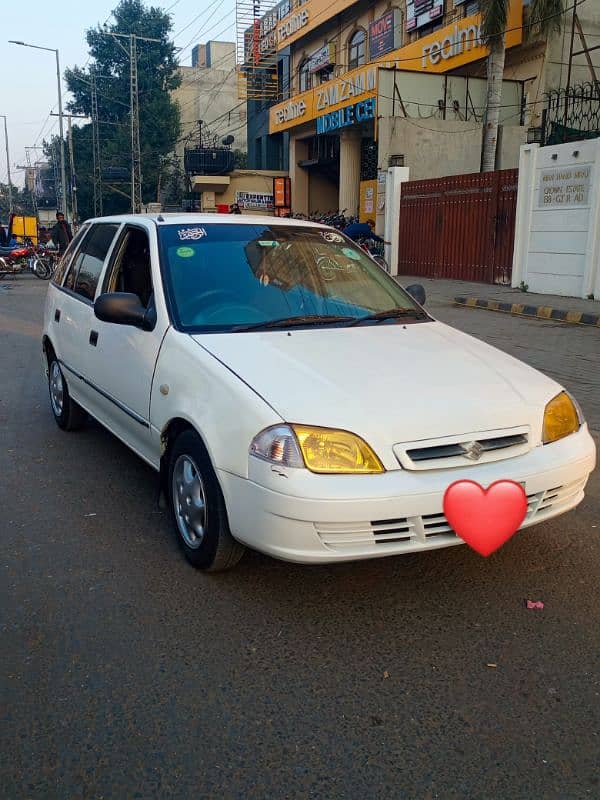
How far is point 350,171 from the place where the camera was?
30.2 meters

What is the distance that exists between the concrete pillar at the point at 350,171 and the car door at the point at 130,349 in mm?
26501

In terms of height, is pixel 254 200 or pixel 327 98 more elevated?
pixel 327 98

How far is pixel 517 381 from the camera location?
352 centimetres

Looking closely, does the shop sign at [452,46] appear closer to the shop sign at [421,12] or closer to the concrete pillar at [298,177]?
the shop sign at [421,12]

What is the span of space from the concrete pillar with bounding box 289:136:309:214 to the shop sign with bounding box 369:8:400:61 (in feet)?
20.7

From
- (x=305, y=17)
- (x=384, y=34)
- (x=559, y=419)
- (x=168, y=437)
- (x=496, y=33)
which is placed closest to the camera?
(x=559, y=419)

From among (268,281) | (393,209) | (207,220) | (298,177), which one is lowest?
(268,281)

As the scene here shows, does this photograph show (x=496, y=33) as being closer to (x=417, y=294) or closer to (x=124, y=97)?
(x=417, y=294)

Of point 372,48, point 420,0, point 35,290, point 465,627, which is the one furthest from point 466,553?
point 372,48

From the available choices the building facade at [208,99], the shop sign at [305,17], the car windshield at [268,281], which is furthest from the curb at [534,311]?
the building facade at [208,99]

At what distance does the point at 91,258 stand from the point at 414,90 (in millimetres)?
21699

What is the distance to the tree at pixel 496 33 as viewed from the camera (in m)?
18.9

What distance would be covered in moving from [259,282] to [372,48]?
30.9 meters

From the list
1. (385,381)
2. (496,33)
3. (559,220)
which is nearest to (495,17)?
(496,33)
